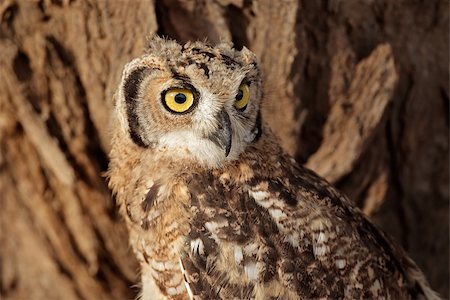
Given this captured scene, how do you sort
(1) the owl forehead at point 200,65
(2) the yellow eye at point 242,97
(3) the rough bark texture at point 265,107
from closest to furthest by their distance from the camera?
(1) the owl forehead at point 200,65, (2) the yellow eye at point 242,97, (3) the rough bark texture at point 265,107

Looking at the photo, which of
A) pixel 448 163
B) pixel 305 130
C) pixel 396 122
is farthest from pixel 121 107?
pixel 448 163

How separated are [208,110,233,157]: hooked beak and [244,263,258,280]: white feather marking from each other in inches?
14.9

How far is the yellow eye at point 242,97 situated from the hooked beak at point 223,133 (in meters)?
0.08

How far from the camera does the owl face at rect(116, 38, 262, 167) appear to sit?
83.7 inches

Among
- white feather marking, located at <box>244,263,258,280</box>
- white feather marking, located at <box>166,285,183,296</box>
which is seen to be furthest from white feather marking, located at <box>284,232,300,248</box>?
white feather marking, located at <box>166,285,183,296</box>

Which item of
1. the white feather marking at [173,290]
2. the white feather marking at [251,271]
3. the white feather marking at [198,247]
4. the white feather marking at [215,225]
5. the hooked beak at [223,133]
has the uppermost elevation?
the hooked beak at [223,133]

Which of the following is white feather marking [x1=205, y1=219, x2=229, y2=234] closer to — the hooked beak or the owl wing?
the owl wing

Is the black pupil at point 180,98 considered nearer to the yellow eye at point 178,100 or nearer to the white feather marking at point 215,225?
the yellow eye at point 178,100

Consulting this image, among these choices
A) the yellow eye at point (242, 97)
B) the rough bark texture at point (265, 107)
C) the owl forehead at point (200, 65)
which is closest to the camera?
the owl forehead at point (200, 65)

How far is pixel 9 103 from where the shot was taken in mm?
2928

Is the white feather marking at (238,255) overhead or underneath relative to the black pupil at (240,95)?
underneath

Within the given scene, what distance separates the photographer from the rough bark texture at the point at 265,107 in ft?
9.27

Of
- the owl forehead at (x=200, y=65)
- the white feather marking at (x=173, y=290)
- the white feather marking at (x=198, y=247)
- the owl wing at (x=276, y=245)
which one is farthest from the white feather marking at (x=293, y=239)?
the owl forehead at (x=200, y=65)

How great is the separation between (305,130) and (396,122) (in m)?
0.42
